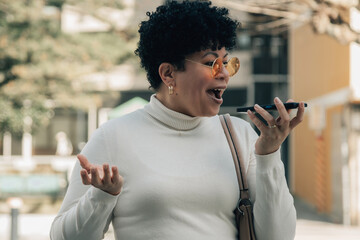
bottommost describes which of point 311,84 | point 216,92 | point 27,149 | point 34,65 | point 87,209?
point 27,149

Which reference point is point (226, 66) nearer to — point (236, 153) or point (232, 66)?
point (232, 66)

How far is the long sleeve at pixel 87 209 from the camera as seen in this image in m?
2.12

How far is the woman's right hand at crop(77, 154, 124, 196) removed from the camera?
6.64 ft

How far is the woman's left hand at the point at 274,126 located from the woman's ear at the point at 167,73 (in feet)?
1.27

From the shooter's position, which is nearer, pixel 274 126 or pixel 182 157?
pixel 274 126

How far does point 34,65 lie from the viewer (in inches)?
591

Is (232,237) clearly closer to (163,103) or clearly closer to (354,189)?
(163,103)

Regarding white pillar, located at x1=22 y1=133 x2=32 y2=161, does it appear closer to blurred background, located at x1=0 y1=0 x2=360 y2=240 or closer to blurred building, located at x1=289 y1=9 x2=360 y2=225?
blurred background, located at x1=0 y1=0 x2=360 y2=240

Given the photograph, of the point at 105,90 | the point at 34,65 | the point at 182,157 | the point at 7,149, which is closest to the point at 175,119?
the point at 182,157

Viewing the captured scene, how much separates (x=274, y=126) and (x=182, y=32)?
1.64ft

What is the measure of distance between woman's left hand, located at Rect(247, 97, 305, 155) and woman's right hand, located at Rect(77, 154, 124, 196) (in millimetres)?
493

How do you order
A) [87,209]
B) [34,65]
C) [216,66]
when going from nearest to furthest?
[87,209] < [216,66] < [34,65]

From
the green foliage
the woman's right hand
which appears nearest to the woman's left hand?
the woman's right hand

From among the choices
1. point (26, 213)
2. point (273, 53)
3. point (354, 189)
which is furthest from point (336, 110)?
point (273, 53)
